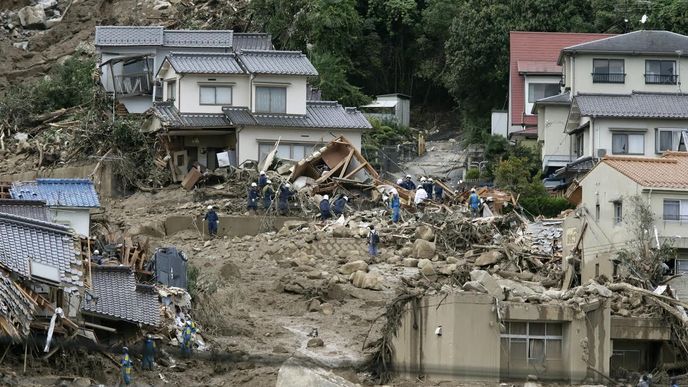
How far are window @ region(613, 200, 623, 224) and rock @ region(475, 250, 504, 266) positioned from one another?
358 cm

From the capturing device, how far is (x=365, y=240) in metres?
49.9

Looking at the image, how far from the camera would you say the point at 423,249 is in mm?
49031

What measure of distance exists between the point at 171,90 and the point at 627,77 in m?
12.9

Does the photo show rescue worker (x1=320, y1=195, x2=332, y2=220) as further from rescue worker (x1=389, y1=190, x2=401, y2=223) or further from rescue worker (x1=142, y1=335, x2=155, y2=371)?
rescue worker (x1=142, y1=335, x2=155, y2=371)

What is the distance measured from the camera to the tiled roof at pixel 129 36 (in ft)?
204

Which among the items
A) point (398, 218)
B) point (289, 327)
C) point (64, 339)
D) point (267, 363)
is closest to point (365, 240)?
point (398, 218)

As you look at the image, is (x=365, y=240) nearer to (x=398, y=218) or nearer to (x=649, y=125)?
(x=398, y=218)

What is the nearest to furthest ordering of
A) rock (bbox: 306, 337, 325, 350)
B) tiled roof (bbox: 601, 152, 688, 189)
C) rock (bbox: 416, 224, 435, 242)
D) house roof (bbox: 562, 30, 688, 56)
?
rock (bbox: 306, 337, 325, 350) < tiled roof (bbox: 601, 152, 688, 189) < rock (bbox: 416, 224, 435, 242) < house roof (bbox: 562, 30, 688, 56)

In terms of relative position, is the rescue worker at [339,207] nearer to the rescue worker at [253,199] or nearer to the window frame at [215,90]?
the rescue worker at [253,199]

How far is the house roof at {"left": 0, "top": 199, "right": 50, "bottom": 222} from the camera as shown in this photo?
130 feet

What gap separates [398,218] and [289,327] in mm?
7974

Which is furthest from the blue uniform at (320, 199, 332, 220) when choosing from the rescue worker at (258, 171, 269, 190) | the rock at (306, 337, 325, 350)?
the rock at (306, 337, 325, 350)

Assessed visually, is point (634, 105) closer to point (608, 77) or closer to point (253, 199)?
point (608, 77)

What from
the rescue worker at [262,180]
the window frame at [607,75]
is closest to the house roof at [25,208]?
the rescue worker at [262,180]
